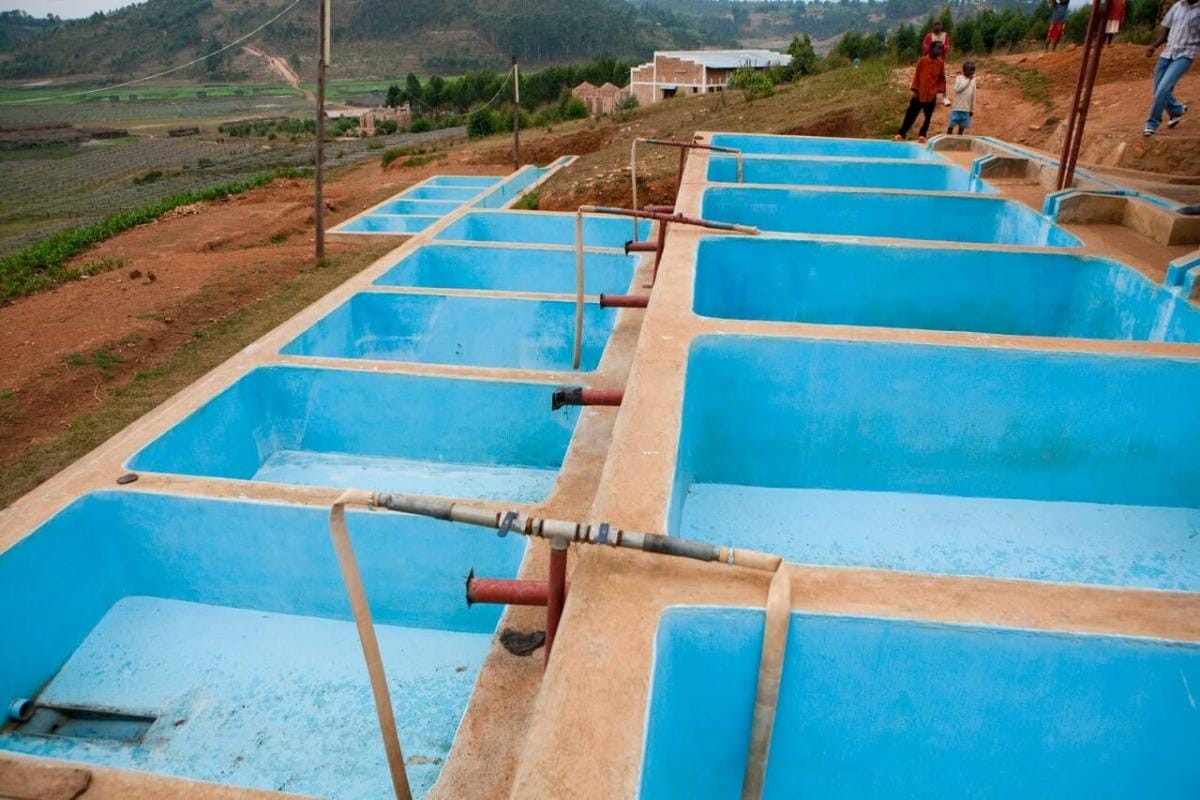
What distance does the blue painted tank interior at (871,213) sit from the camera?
301 inches

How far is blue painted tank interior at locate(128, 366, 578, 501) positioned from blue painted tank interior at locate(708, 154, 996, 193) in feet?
16.7

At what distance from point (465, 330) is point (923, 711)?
6.13 meters

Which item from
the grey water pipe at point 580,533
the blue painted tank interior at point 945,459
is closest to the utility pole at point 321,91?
the blue painted tank interior at point 945,459

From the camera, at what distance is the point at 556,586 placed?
244 cm

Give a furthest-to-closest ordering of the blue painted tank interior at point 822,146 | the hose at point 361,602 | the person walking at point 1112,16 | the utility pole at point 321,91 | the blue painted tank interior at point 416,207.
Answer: the blue painted tank interior at point 416,207 < the blue painted tank interior at point 822,146 < the utility pole at point 321,91 < the person walking at point 1112,16 < the hose at point 361,602

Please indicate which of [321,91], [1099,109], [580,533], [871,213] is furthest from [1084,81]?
[321,91]

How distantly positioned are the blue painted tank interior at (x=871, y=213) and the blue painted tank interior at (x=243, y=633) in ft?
16.0

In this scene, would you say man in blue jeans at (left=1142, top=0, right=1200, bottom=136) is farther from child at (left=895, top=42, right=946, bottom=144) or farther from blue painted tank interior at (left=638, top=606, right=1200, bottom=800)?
blue painted tank interior at (left=638, top=606, right=1200, bottom=800)

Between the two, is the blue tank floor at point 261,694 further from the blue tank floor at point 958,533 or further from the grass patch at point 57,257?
the grass patch at point 57,257

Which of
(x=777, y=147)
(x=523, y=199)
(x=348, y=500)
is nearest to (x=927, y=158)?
(x=777, y=147)

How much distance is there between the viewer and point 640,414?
3.51 m

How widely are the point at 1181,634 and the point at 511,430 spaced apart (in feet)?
14.8

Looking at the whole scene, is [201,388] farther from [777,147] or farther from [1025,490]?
[777,147]

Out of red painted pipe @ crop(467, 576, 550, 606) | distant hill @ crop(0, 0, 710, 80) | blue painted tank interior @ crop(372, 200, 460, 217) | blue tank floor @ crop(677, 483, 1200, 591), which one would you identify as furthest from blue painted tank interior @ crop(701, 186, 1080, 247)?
distant hill @ crop(0, 0, 710, 80)
